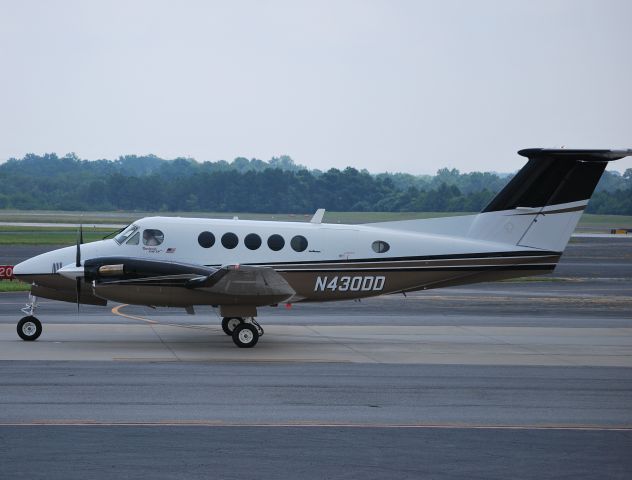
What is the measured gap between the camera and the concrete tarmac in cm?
1185

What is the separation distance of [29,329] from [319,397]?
8585 mm

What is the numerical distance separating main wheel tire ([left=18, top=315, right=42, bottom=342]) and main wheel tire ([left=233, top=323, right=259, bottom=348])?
14.7 feet

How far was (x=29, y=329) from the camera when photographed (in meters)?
21.4

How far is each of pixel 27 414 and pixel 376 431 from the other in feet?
16.9

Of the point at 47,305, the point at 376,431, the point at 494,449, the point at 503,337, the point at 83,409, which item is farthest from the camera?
the point at 47,305

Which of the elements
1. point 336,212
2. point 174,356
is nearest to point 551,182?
point 174,356

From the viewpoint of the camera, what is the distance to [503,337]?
23828 mm

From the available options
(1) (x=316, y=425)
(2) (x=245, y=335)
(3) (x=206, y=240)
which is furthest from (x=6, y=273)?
(1) (x=316, y=425)

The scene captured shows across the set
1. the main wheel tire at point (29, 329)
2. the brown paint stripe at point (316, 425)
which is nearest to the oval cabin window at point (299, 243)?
the main wheel tire at point (29, 329)

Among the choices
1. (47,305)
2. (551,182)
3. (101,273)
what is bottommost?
(47,305)

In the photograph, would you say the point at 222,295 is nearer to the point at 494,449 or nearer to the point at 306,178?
the point at 494,449

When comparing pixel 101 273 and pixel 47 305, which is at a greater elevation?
pixel 101 273

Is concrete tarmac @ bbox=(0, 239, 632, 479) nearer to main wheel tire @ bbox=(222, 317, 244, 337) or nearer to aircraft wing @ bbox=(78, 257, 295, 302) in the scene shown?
main wheel tire @ bbox=(222, 317, 244, 337)

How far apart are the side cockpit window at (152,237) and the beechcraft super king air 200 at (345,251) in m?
0.02
